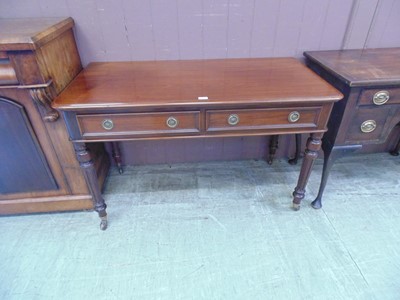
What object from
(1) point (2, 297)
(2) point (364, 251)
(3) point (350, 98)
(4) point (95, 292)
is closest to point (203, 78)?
(3) point (350, 98)

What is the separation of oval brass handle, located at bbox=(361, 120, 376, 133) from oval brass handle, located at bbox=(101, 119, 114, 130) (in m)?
1.29

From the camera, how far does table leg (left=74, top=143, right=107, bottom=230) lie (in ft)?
4.16

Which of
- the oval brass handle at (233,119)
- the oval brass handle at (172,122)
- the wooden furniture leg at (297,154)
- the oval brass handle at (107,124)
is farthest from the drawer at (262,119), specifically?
the wooden furniture leg at (297,154)

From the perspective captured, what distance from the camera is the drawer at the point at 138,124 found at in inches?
45.8

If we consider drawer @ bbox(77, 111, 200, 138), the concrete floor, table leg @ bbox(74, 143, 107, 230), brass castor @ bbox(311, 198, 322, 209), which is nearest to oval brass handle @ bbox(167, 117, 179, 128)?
drawer @ bbox(77, 111, 200, 138)

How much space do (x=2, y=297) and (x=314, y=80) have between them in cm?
186

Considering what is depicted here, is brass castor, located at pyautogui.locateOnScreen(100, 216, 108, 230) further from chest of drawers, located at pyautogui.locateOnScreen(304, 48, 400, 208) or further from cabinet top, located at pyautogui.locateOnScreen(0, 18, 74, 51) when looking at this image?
chest of drawers, located at pyautogui.locateOnScreen(304, 48, 400, 208)

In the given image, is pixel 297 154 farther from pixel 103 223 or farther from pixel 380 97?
pixel 103 223

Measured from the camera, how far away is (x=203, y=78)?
54.1 inches

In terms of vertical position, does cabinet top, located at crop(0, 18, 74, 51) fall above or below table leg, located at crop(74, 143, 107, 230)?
above

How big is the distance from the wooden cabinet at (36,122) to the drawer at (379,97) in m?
1.52

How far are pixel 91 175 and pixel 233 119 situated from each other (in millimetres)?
796

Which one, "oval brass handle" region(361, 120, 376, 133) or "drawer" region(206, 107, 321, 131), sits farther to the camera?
"oval brass handle" region(361, 120, 376, 133)

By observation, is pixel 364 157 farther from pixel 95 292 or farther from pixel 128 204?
pixel 95 292
